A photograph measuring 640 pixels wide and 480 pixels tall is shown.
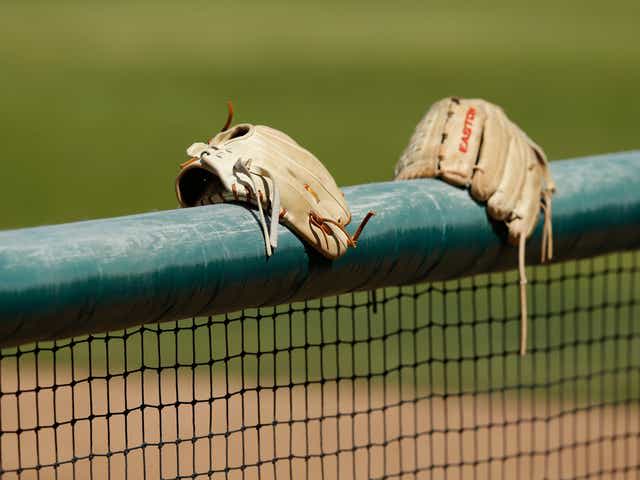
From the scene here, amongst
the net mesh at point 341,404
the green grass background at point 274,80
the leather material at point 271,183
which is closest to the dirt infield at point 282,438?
the net mesh at point 341,404

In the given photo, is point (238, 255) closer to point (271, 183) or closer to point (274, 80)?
point (271, 183)

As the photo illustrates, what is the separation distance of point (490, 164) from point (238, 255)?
25.1 inches

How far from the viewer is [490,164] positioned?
7.51 feet

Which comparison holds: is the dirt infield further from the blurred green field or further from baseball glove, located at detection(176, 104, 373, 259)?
the blurred green field

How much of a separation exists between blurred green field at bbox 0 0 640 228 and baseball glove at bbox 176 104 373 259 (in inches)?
318

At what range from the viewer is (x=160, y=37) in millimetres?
16281

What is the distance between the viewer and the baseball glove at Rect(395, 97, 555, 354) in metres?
2.25

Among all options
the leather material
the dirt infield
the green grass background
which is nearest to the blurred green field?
the green grass background

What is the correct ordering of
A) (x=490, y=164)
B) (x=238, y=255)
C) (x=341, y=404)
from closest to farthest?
1. (x=238, y=255)
2. (x=490, y=164)
3. (x=341, y=404)

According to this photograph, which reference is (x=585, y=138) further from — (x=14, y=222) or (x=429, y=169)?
(x=429, y=169)

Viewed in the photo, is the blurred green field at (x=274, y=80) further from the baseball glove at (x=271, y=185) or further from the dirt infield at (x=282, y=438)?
the baseball glove at (x=271, y=185)

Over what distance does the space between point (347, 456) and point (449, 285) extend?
230cm

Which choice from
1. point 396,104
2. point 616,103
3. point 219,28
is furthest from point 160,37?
point 616,103

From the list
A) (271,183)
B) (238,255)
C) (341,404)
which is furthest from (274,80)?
(238,255)
